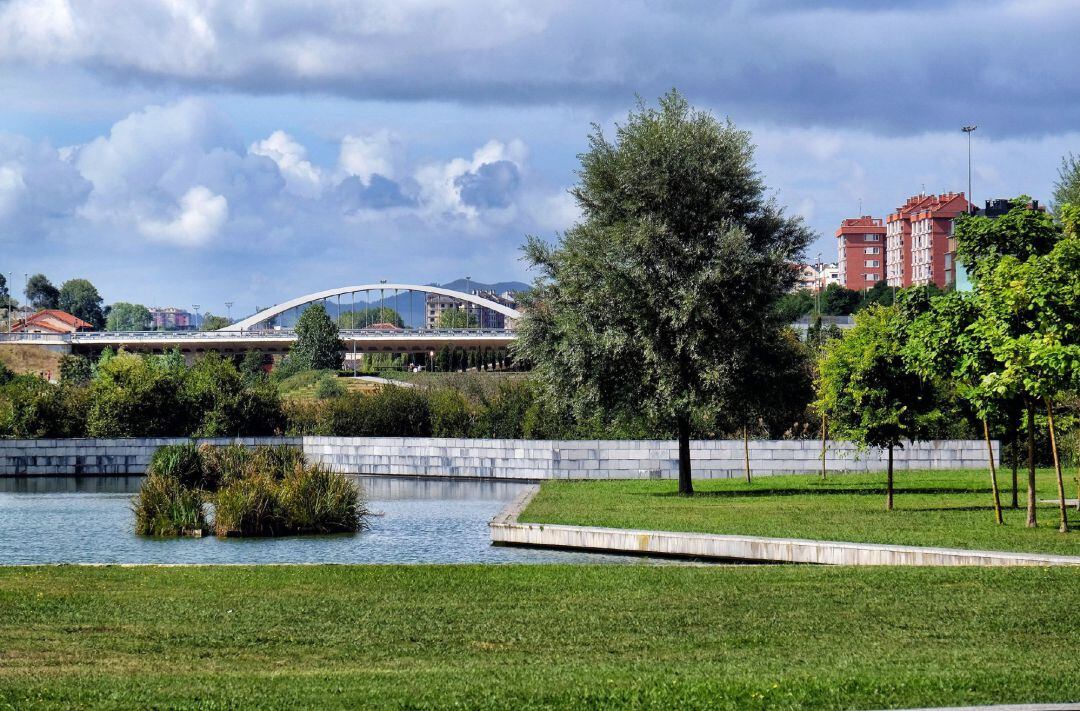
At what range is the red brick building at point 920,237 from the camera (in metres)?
168

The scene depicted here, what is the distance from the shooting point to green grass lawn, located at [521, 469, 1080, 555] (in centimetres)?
1956

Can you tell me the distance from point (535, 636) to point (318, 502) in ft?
45.4

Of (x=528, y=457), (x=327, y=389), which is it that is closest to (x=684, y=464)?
(x=528, y=457)

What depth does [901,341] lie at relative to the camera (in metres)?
23.7

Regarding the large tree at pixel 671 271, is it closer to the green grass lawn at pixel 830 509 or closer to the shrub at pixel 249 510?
the green grass lawn at pixel 830 509

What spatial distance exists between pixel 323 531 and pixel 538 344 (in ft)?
27.7

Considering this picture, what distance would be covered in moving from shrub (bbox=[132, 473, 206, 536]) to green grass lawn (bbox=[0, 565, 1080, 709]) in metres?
7.93

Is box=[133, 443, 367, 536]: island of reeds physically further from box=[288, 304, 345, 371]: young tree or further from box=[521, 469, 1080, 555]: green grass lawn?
box=[288, 304, 345, 371]: young tree

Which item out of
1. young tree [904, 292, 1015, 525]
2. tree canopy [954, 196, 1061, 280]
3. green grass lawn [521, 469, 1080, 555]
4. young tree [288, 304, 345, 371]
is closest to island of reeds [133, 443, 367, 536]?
green grass lawn [521, 469, 1080, 555]

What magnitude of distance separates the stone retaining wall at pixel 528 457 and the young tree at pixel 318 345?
53806 mm

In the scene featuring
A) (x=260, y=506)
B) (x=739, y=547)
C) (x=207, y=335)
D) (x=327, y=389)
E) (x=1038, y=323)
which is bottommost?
(x=739, y=547)

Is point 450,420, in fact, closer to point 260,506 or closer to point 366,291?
point 260,506

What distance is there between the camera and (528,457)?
4116 centimetres

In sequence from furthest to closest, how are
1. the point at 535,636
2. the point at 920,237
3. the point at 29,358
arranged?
the point at 920,237 → the point at 29,358 → the point at 535,636
